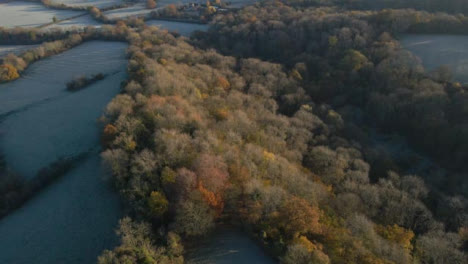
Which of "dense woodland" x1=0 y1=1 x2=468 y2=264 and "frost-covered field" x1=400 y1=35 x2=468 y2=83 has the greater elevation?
"frost-covered field" x1=400 y1=35 x2=468 y2=83

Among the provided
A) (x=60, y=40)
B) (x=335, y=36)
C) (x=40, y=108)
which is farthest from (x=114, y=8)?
(x=335, y=36)

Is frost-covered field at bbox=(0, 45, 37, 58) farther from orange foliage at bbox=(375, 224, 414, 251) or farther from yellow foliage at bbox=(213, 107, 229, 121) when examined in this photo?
orange foliage at bbox=(375, 224, 414, 251)

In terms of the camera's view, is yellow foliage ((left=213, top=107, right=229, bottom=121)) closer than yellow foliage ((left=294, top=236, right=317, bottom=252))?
No

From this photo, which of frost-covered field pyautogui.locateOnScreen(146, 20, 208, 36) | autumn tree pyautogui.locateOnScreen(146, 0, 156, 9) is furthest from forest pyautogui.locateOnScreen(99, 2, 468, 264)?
autumn tree pyautogui.locateOnScreen(146, 0, 156, 9)

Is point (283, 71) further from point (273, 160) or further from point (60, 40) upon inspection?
point (60, 40)

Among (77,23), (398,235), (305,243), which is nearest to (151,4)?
(77,23)

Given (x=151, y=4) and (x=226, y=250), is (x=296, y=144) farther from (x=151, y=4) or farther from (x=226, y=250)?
(x=151, y=4)
